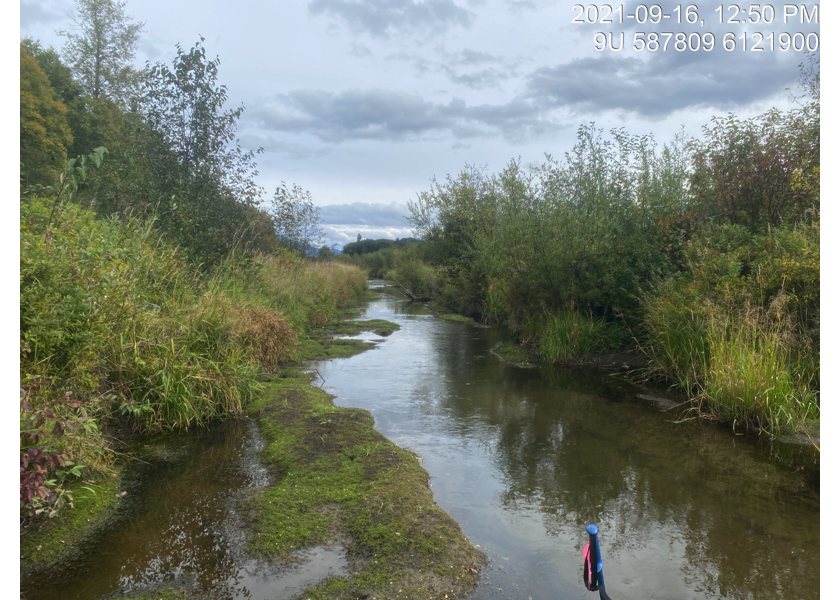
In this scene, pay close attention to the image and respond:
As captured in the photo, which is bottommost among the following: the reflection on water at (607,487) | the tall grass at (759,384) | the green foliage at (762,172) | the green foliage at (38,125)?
the reflection on water at (607,487)

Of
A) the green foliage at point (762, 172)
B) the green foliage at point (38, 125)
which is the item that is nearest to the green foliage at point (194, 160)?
the green foliage at point (762, 172)

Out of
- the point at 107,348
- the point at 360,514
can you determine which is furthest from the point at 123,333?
the point at 360,514

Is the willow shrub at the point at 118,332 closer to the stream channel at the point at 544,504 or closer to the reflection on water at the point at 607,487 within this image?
the stream channel at the point at 544,504

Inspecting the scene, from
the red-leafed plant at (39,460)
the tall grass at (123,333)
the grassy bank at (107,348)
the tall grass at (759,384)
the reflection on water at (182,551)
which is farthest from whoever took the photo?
the tall grass at (759,384)

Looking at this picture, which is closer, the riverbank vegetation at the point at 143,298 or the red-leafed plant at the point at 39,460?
the red-leafed plant at the point at 39,460

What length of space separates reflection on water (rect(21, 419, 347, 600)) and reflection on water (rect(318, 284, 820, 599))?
1.51 metres

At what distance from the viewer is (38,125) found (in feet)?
80.1

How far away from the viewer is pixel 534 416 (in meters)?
8.28

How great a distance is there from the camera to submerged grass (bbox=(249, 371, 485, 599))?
372 centimetres

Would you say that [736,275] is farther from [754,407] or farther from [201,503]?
[201,503]

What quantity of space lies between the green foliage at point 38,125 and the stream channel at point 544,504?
23767 mm

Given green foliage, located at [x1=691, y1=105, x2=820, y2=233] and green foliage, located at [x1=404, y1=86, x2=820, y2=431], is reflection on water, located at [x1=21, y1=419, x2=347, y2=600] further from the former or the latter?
green foliage, located at [x1=691, y1=105, x2=820, y2=233]

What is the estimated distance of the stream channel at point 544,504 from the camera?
12.6ft

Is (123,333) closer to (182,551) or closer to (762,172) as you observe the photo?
(182,551)
